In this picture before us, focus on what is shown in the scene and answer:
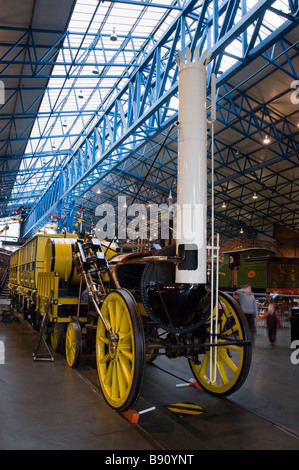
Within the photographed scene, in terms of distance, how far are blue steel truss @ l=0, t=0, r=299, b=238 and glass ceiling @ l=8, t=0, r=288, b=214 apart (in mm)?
67

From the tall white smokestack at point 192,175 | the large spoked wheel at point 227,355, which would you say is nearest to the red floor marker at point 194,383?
the large spoked wheel at point 227,355

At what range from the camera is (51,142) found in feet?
66.4

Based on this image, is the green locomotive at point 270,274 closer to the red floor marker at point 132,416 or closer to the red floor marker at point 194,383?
the red floor marker at point 194,383

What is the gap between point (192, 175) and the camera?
371 cm

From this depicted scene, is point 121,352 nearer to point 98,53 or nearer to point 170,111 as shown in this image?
point 98,53

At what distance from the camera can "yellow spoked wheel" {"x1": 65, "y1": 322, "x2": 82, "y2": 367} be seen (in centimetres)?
536

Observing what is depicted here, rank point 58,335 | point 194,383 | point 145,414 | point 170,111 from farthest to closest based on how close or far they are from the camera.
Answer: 1. point 170,111
2. point 58,335
3. point 194,383
4. point 145,414

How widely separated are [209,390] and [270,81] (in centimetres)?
1251

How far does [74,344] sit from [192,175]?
10.9ft

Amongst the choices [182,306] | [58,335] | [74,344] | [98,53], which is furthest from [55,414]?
[98,53]

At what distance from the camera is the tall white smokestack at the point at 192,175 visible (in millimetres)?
3602

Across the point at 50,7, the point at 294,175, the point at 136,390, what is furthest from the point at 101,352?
the point at 294,175

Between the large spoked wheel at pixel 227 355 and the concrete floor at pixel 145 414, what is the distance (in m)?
0.17
